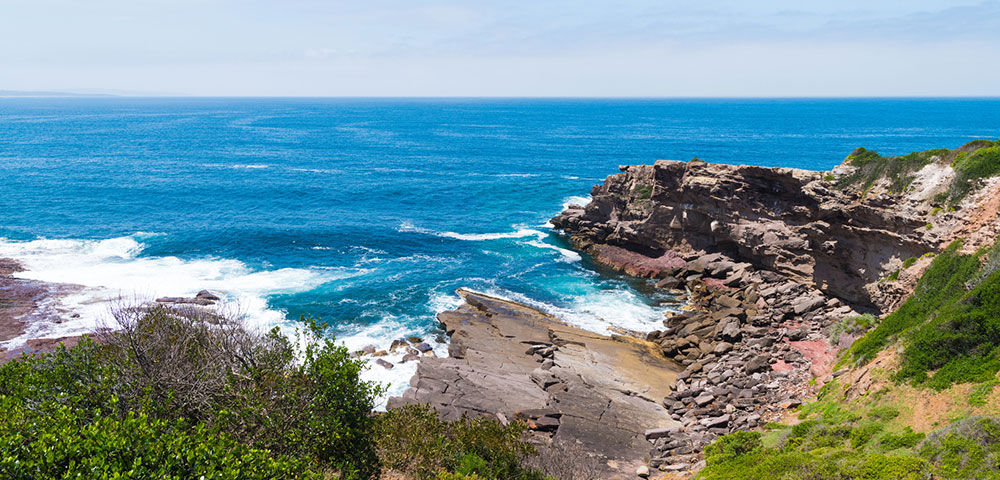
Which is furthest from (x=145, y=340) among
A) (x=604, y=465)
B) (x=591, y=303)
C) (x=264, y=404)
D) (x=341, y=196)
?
(x=341, y=196)

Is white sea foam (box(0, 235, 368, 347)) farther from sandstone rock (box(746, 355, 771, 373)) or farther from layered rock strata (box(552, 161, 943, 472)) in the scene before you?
sandstone rock (box(746, 355, 771, 373))

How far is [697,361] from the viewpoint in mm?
39000

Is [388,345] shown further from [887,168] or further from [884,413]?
[887,168]

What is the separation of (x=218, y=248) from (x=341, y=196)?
29.4 m

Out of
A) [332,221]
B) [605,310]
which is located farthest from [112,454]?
[332,221]

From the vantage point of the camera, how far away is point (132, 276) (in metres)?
53.8

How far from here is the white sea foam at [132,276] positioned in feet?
152

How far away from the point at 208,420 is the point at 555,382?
905 inches

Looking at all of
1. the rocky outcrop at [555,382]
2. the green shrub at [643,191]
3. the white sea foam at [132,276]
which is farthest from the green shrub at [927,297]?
the white sea foam at [132,276]

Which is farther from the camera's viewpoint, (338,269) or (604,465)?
(338,269)

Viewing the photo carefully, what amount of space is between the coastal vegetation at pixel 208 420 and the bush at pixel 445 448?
0.05 metres

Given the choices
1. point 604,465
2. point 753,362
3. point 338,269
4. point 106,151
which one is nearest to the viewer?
point 604,465

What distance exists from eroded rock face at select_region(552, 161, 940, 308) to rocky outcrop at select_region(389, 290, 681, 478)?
17954 mm

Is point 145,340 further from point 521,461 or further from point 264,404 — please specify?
point 521,461
